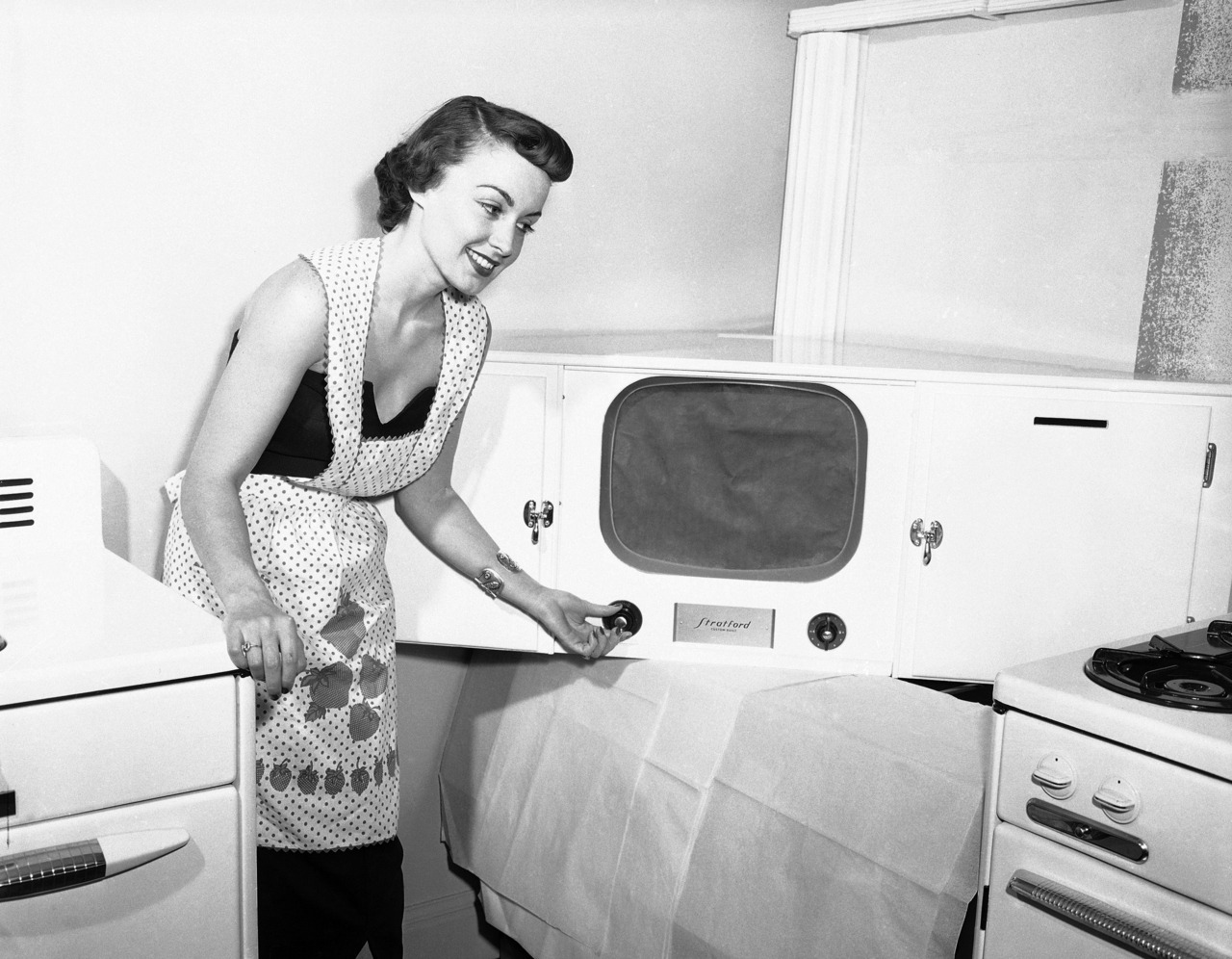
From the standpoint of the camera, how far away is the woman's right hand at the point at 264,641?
1.16 m

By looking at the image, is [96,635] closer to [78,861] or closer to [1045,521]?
[78,861]

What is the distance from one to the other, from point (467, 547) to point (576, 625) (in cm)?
18

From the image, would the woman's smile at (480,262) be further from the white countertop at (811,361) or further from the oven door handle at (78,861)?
the oven door handle at (78,861)

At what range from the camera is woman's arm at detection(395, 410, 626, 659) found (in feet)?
5.25

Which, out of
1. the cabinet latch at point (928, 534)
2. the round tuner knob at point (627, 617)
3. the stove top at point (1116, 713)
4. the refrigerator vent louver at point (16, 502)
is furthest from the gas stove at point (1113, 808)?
the refrigerator vent louver at point (16, 502)

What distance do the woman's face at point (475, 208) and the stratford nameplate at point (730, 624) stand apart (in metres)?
0.54

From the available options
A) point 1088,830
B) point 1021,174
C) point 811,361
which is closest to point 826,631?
point 811,361

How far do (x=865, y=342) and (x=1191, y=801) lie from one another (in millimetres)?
1306

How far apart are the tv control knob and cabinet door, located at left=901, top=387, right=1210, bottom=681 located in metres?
0.09

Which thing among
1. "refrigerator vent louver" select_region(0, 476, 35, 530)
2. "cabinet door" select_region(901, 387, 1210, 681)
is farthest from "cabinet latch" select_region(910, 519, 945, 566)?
"refrigerator vent louver" select_region(0, 476, 35, 530)

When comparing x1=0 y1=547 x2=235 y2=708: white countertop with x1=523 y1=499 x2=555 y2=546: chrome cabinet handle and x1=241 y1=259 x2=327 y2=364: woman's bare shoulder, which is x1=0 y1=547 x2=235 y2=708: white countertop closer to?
x1=241 y1=259 x2=327 y2=364: woman's bare shoulder

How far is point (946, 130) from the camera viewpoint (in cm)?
211

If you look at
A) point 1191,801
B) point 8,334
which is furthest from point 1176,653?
point 8,334

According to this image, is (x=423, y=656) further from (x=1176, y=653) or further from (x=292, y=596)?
(x=1176, y=653)
